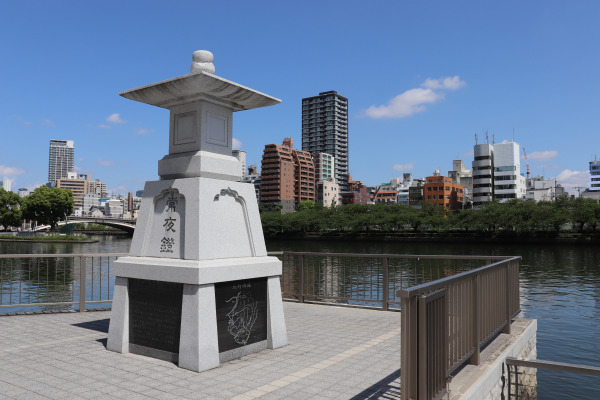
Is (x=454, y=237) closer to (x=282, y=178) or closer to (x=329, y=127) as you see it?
(x=282, y=178)

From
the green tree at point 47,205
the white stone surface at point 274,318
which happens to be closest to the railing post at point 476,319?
the white stone surface at point 274,318

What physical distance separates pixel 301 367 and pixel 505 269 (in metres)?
3.66

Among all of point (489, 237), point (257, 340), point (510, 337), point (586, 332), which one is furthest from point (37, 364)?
point (489, 237)

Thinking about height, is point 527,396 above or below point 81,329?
below

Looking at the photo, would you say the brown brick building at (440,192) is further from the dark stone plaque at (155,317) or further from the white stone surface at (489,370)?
the dark stone plaque at (155,317)

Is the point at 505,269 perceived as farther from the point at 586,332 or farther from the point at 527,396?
the point at 586,332

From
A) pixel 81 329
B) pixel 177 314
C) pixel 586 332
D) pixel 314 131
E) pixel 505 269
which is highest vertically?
pixel 314 131

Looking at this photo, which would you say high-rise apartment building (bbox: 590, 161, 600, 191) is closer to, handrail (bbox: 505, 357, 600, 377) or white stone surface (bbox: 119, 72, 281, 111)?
white stone surface (bbox: 119, 72, 281, 111)

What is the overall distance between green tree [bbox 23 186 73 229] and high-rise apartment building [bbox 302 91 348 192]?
11438 cm

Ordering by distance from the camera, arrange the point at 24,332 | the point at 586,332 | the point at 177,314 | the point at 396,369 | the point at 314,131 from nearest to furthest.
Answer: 1. the point at 396,369
2. the point at 177,314
3. the point at 24,332
4. the point at 586,332
5. the point at 314,131

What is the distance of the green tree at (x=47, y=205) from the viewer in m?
88.6

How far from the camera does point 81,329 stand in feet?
27.3

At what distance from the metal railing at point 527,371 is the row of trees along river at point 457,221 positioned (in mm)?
57374

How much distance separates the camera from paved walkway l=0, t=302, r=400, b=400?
5.05 m
